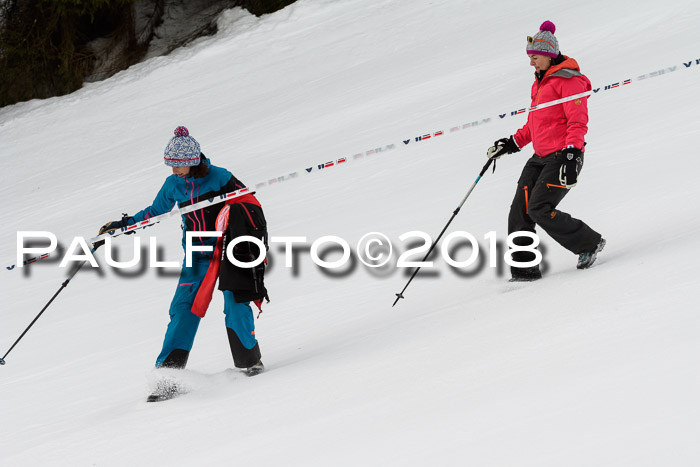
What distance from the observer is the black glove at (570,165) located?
4.50m

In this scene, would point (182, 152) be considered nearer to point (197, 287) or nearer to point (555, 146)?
point (197, 287)

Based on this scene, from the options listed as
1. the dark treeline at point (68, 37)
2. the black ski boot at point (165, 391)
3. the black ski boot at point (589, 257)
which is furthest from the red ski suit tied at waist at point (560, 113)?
the dark treeline at point (68, 37)

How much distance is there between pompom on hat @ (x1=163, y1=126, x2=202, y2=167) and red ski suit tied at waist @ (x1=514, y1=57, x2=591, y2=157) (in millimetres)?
2017

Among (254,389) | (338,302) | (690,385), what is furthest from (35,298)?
(690,385)

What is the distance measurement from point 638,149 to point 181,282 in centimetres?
474

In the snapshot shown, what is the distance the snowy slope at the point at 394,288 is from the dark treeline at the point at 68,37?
4.06 meters

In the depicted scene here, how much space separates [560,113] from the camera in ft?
15.2

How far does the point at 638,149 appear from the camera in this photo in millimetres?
7438

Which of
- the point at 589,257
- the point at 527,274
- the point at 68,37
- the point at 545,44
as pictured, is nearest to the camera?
the point at 545,44

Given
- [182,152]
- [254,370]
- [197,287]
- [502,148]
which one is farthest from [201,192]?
[502,148]

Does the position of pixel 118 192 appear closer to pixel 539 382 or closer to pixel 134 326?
pixel 134 326

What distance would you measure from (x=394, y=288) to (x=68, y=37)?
16.1 m

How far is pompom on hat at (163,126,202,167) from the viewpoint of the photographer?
14.5 ft

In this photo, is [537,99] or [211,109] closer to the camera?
[537,99]
